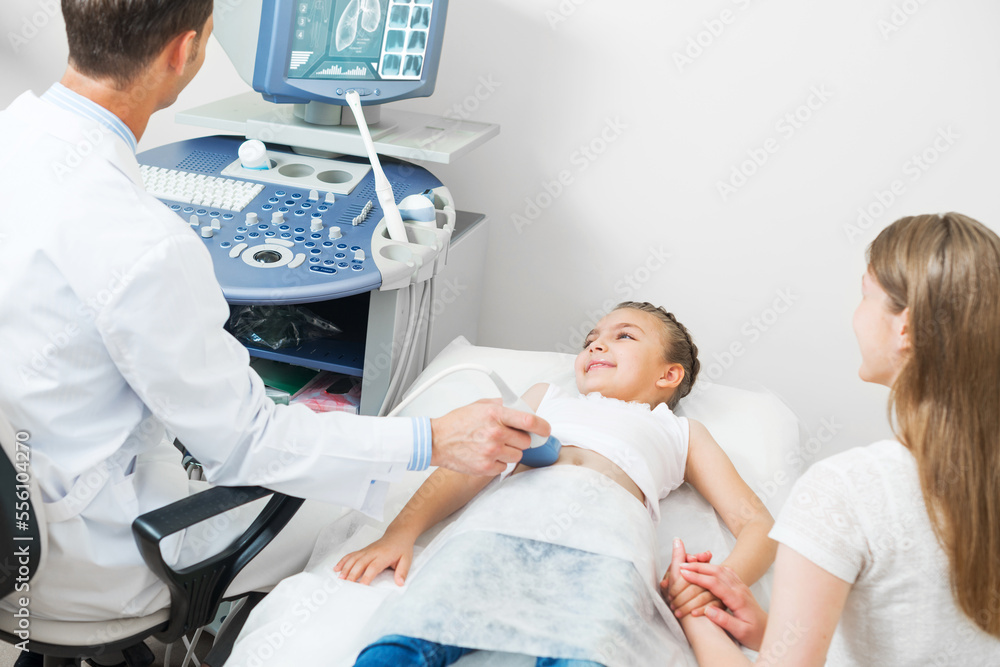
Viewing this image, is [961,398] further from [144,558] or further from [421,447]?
[144,558]

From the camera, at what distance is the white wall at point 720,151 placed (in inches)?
76.5

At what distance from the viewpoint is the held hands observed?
1.22 metres

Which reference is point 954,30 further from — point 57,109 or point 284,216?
point 57,109

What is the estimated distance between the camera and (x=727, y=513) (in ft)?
4.85

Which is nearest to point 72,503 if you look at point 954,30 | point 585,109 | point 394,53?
point 394,53

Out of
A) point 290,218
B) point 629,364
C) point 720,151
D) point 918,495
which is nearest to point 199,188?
point 290,218

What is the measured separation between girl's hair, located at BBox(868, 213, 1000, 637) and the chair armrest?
2.80 ft

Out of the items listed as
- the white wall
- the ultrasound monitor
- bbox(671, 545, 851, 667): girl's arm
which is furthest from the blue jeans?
the white wall

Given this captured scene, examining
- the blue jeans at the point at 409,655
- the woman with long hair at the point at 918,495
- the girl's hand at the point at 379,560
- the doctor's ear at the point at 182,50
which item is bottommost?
the girl's hand at the point at 379,560

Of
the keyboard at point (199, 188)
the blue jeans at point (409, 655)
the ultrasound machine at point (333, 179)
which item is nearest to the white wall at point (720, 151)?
the ultrasound machine at point (333, 179)

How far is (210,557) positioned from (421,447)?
34 cm

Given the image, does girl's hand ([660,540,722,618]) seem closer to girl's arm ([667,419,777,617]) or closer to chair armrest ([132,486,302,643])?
girl's arm ([667,419,777,617])

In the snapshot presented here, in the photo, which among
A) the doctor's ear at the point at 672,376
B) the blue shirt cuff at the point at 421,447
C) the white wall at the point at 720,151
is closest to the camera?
the blue shirt cuff at the point at 421,447

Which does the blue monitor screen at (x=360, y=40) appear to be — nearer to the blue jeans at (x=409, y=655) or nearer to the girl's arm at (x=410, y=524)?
the girl's arm at (x=410, y=524)
